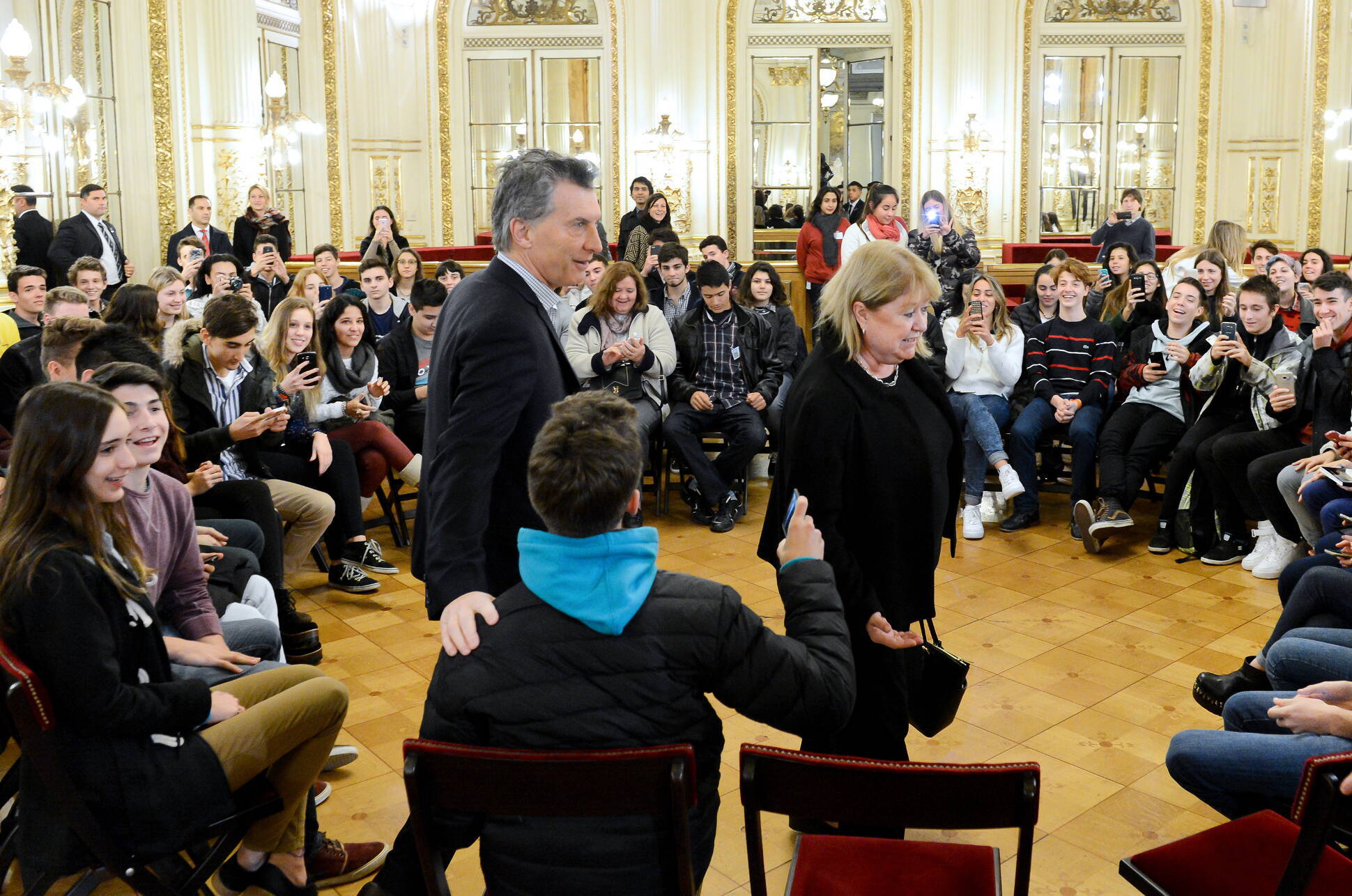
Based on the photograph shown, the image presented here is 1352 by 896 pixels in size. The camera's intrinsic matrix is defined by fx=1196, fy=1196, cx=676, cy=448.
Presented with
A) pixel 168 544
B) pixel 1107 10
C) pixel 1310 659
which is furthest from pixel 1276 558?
pixel 1107 10

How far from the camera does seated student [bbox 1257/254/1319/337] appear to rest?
23.7ft

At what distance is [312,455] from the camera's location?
16.3ft

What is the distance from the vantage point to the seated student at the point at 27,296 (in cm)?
618

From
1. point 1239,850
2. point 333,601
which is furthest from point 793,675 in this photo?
point 333,601

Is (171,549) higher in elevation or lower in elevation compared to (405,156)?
lower

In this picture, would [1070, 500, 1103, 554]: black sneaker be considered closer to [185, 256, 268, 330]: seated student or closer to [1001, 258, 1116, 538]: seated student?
[1001, 258, 1116, 538]: seated student

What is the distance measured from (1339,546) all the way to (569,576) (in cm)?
275

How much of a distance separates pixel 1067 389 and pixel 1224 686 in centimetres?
278

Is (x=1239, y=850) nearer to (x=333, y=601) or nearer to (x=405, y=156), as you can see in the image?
(x=333, y=601)

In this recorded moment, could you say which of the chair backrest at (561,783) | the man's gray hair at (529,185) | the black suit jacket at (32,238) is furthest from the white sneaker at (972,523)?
the black suit jacket at (32,238)

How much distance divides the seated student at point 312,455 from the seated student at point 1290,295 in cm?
545

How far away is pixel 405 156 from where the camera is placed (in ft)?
44.8

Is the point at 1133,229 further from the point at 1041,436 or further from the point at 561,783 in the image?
the point at 561,783

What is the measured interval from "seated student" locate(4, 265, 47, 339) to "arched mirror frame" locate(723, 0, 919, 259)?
340 inches
